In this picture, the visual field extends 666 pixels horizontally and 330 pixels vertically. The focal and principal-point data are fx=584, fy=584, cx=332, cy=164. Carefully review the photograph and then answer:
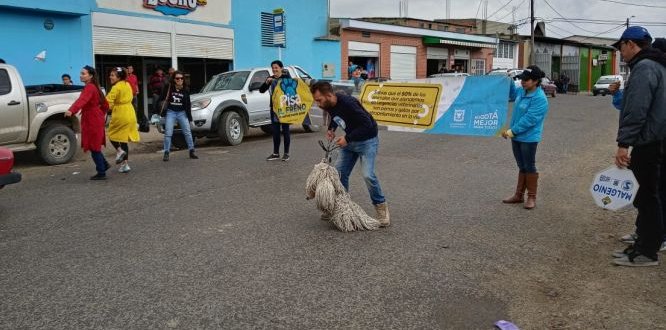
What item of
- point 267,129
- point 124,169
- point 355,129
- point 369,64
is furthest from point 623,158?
point 369,64

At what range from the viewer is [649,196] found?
4.68 m

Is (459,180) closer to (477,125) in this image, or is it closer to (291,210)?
(477,125)

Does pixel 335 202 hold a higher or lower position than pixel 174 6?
lower

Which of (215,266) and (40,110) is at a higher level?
(40,110)

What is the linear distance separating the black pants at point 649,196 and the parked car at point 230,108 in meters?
9.58

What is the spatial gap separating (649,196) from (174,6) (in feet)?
52.3

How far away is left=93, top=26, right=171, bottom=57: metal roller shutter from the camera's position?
1605 cm

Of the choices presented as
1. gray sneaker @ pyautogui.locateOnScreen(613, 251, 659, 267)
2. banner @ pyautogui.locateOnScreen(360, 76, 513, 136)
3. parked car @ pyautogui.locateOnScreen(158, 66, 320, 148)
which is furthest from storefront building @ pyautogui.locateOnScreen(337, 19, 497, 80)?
gray sneaker @ pyautogui.locateOnScreen(613, 251, 659, 267)

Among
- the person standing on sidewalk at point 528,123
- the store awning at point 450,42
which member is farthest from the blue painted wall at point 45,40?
the store awning at point 450,42

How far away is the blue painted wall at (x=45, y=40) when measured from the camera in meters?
13.9

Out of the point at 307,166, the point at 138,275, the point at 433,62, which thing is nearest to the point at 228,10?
the point at 307,166

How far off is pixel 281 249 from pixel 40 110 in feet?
23.2

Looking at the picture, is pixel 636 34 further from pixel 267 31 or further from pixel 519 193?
pixel 267 31

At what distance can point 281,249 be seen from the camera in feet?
17.3
